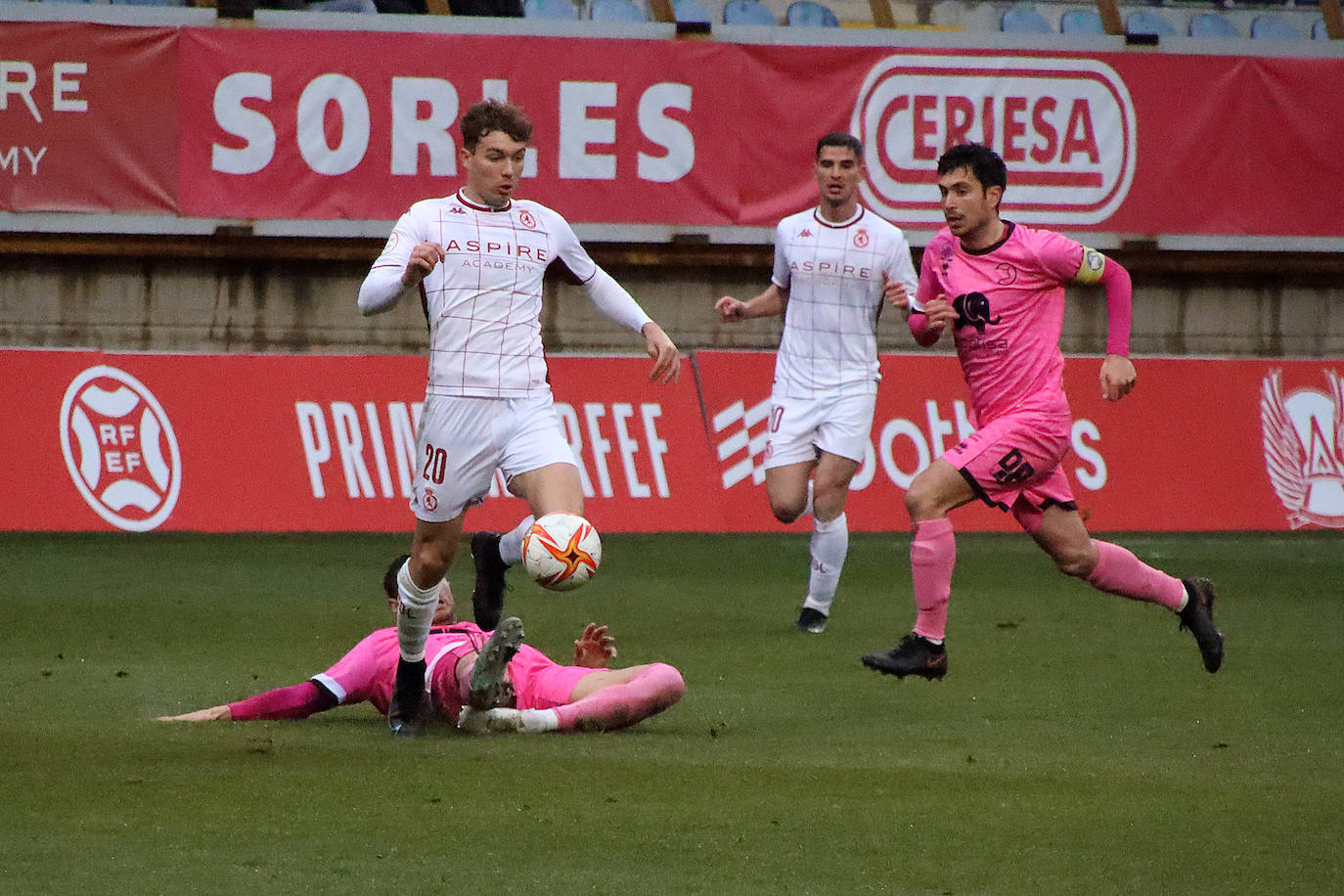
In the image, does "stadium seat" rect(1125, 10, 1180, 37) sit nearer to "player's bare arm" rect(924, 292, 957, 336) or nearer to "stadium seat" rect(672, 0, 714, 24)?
"stadium seat" rect(672, 0, 714, 24)

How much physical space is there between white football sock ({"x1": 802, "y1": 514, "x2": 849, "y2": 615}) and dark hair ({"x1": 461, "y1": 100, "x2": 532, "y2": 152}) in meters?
3.66

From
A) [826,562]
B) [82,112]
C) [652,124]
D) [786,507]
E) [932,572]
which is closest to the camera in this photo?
[932,572]

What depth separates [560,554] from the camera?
6.14 meters

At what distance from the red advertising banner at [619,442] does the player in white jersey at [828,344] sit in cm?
371

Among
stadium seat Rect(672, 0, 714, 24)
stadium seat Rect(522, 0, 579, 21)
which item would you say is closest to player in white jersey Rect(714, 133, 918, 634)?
stadium seat Rect(522, 0, 579, 21)

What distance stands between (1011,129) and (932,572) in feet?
33.6

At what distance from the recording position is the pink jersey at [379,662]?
6844 millimetres

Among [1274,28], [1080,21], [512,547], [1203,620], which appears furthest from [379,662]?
[1274,28]

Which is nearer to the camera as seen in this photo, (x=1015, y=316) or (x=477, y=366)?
(x=477, y=366)

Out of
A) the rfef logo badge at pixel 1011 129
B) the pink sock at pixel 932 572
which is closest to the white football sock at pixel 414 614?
the pink sock at pixel 932 572

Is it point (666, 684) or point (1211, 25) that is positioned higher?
point (1211, 25)

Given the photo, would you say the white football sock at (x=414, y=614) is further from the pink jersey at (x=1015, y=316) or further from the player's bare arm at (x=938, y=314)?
the pink jersey at (x=1015, y=316)

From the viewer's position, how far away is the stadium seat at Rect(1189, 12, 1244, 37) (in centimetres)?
1975

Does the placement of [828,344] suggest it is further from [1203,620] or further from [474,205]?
[474,205]
